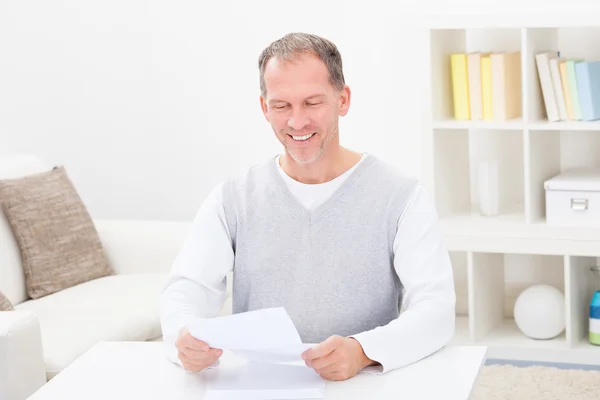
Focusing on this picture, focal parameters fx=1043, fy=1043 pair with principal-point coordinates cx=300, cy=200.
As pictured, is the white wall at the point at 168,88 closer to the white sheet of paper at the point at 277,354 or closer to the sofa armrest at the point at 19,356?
the sofa armrest at the point at 19,356

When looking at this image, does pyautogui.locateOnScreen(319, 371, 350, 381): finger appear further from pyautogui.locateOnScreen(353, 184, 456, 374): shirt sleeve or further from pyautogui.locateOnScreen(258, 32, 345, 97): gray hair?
pyautogui.locateOnScreen(258, 32, 345, 97): gray hair

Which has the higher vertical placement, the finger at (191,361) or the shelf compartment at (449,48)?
the shelf compartment at (449,48)

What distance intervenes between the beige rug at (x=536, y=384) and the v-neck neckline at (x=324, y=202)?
1.52m

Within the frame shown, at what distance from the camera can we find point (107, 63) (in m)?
4.39

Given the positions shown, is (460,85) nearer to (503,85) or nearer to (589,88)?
(503,85)

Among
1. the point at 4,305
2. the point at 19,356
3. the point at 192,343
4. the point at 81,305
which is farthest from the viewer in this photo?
the point at 81,305

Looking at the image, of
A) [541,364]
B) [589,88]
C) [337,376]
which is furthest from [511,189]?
[337,376]

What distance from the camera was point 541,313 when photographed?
3.73 metres

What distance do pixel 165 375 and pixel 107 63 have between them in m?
2.80

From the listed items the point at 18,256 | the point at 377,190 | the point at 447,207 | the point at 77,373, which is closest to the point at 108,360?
the point at 77,373

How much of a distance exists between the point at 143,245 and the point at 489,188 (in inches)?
50.4

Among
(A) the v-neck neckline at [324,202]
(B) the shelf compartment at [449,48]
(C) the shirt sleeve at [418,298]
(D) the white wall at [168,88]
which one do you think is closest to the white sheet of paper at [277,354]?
(C) the shirt sleeve at [418,298]

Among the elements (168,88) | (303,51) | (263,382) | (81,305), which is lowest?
(81,305)

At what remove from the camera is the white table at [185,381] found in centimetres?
167
